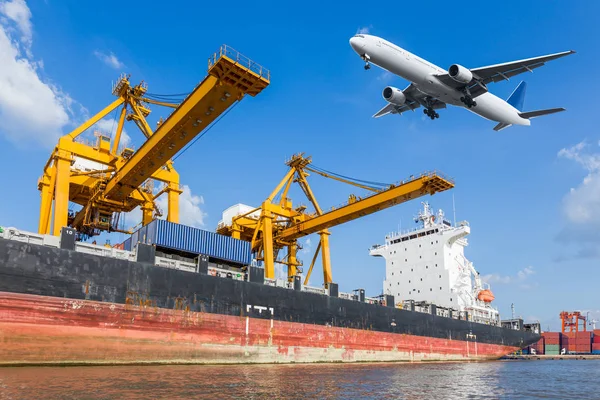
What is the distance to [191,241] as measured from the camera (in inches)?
1013

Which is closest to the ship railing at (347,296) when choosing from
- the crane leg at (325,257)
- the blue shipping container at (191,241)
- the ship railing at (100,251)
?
the crane leg at (325,257)

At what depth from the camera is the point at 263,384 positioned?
13.9m

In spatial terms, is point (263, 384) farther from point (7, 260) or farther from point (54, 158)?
point (54, 158)

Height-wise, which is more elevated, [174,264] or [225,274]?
[174,264]

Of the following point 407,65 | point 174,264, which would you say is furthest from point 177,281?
point 407,65

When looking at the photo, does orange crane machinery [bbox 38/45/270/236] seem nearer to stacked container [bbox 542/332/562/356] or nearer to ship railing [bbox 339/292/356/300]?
ship railing [bbox 339/292/356/300]

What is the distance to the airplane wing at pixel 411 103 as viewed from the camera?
2646cm

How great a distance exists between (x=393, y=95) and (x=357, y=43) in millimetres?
5199

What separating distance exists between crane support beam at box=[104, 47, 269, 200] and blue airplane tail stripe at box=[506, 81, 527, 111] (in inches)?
971

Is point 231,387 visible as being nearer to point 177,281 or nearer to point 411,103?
point 177,281

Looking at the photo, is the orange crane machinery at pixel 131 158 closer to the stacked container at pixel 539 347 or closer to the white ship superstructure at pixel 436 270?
the white ship superstructure at pixel 436 270

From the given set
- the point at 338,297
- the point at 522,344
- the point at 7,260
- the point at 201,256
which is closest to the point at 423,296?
the point at 522,344

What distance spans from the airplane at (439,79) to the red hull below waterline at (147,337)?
14.4 m

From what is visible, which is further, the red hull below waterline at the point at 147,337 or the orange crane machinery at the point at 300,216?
the orange crane machinery at the point at 300,216
